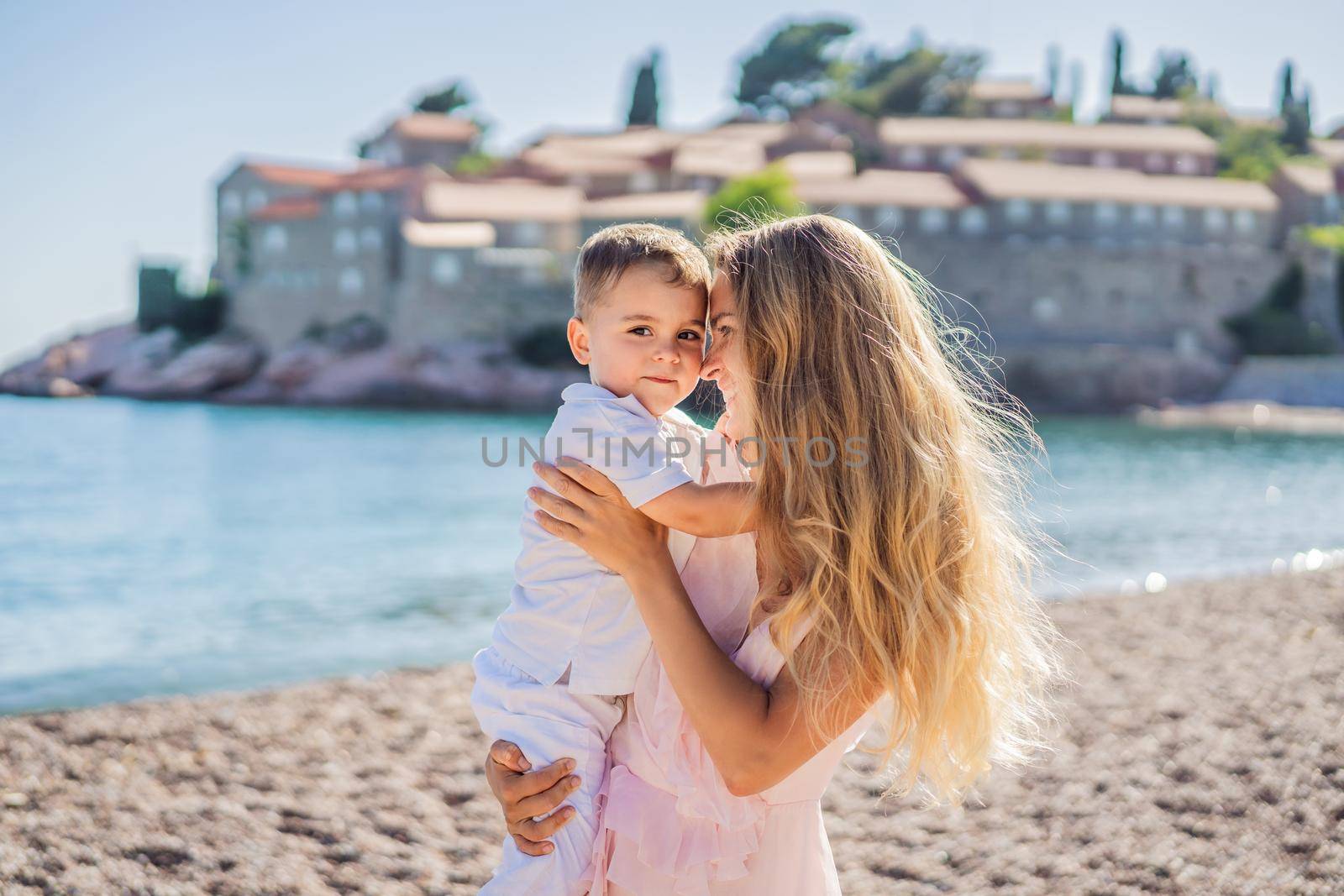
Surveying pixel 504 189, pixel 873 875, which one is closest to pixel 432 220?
pixel 504 189

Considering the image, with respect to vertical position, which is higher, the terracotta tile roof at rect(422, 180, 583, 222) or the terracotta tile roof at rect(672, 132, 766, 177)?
the terracotta tile roof at rect(672, 132, 766, 177)

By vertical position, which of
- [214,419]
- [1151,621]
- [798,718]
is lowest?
[214,419]

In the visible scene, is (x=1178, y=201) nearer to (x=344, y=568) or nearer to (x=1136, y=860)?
(x=344, y=568)

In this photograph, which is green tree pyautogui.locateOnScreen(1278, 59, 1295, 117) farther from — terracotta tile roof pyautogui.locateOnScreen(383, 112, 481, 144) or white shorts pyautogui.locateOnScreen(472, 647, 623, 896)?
white shorts pyautogui.locateOnScreen(472, 647, 623, 896)

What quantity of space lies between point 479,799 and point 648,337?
2643mm

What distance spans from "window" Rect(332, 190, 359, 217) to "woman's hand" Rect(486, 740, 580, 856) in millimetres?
38958

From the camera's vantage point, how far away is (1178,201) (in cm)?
3806

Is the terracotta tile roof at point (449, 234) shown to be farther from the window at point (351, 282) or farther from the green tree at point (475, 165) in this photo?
the green tree at point (475, 165)

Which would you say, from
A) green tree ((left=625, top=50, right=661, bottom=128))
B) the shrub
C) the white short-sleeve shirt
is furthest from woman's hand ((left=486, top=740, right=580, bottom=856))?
green tree ((left=625, top=50, right=661, bottom=128))

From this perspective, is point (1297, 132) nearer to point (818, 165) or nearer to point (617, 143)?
point (818, 165)

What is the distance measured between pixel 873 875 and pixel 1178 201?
39690 millimetres

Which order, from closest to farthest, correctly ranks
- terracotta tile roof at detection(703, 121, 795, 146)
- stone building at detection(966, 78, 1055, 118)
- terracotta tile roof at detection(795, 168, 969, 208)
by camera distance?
1. terracotta tile roof at detection(795, 168, 969, 208)
2. terracotta tile roof at detection(703, 121, 795, 146)
3. stone building at detection(966, 78, 1055, 118)

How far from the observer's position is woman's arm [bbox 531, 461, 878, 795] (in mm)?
1664

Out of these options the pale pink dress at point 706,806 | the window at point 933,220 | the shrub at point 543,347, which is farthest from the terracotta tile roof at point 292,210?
the pale pink dress at point 706,806
